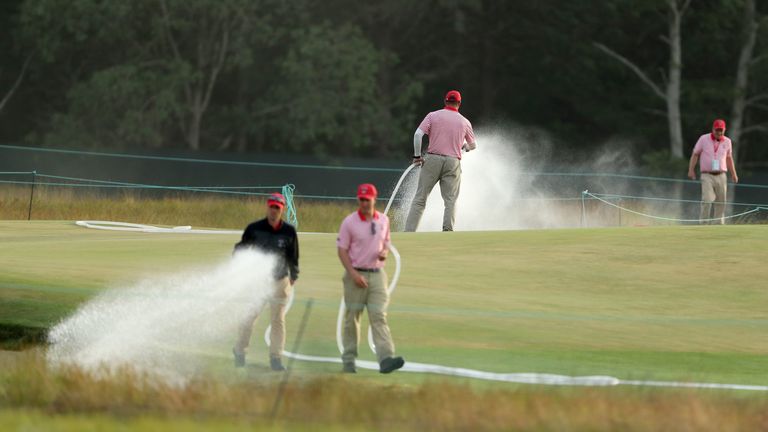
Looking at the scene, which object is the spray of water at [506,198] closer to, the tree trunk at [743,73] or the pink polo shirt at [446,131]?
the tree trunk at [743,73]

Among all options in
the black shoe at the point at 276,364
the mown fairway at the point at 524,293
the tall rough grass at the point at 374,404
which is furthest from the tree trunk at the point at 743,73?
the tall rough grass at the point at 374,404

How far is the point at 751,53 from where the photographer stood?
53.5 meters

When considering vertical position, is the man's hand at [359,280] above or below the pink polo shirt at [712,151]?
below

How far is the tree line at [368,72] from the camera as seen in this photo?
5266cm

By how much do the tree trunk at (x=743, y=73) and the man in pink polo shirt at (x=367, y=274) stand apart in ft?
133

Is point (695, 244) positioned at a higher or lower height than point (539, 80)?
lower

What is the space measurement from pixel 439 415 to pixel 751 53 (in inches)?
1760

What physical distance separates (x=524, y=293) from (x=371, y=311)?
507cm

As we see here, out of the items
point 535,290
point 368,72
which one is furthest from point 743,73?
point 535,290

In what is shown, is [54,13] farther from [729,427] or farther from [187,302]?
[729,427]

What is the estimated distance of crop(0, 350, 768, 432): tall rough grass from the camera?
35.3ft

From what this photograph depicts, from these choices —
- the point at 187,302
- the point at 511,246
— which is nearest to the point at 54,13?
the point at 511,246

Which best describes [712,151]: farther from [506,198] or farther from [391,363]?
[391,363]

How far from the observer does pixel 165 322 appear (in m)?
15.7
